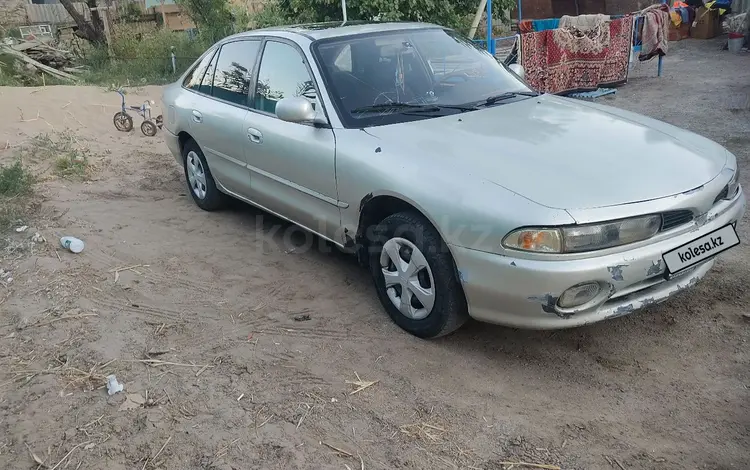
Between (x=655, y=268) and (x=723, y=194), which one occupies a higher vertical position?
(x=723, y=194)

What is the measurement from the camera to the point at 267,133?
4.32 meters

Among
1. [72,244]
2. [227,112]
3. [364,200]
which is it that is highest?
[227,112]

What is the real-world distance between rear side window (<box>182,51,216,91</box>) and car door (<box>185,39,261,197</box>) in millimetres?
78

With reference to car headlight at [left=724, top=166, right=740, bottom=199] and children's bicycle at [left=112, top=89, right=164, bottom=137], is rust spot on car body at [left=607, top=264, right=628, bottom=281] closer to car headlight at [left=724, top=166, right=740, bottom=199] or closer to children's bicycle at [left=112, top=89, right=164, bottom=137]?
car headlight at [left=724, top=166, right=740, bottom=199]

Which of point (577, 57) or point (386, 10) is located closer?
point (386, 10)

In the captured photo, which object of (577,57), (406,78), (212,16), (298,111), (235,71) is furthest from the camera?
(212,16)

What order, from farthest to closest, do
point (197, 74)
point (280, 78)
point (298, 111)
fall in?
point (197, 74)
point (280, 78)
point (298, 111)

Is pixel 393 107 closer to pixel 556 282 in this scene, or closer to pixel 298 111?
pixel 298 111

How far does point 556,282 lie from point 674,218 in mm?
689

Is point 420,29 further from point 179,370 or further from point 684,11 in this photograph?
point 684,11

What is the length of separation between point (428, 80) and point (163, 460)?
2687mm

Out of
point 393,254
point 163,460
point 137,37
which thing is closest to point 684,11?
point 137,37

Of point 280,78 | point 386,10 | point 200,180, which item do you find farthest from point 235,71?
point 386,10

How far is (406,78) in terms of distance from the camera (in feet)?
13.5
